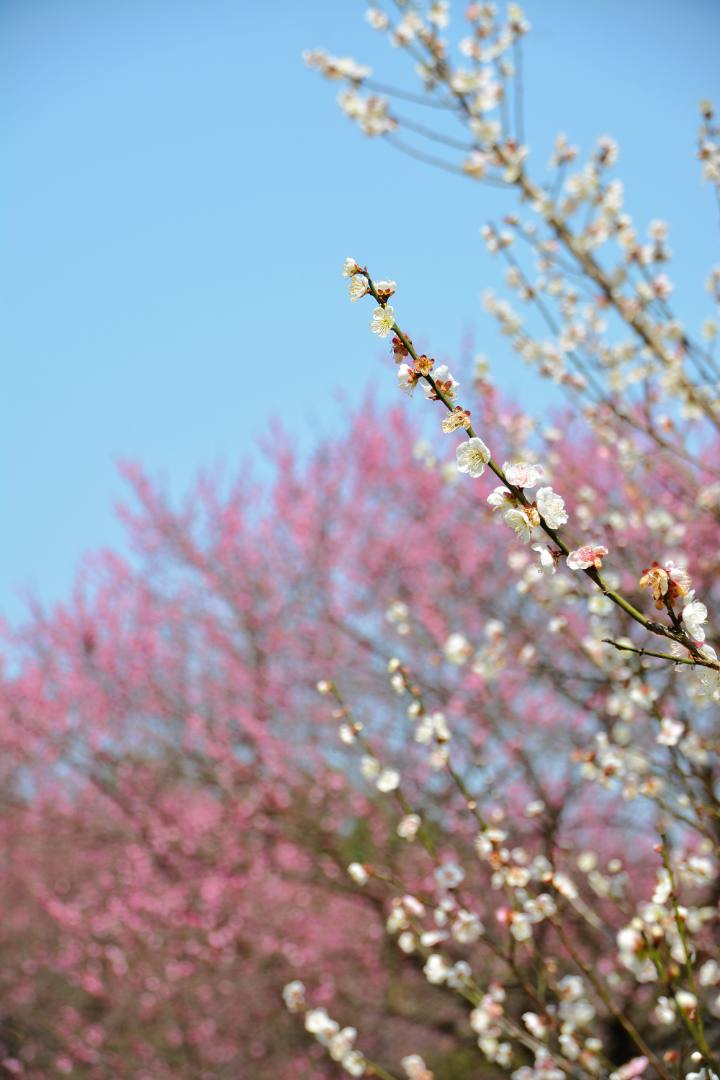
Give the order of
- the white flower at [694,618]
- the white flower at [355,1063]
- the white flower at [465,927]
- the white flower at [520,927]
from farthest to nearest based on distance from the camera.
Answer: the white flower at [355,1063]
the white flower at [465,927]
the white flower at [520,927]
the white flower at [694,618]

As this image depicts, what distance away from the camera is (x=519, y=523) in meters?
1.33

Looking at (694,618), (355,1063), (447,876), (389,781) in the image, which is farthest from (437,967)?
(694,618)

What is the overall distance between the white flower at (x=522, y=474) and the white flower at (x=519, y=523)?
48mm

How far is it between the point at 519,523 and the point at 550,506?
58mm

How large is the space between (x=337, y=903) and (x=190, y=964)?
4.77 ft

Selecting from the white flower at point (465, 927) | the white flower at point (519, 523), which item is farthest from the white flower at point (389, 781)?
the white flower at point (519, 523)

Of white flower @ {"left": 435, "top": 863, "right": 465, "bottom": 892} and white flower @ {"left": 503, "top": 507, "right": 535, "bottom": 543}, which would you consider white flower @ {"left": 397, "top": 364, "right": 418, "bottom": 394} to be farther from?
white flower @ {"left": 435, "top": 863, "right": 465, "bottom": 892}

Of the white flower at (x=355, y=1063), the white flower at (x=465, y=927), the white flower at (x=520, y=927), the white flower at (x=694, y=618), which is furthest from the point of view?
the white flower at (x=355, y=1063)

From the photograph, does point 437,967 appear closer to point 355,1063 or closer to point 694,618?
point 355,1063

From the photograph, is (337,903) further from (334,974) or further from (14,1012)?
(14,1012)

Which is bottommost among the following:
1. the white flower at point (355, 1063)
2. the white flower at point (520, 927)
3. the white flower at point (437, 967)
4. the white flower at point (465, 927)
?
the white flower at point (355, 1063)

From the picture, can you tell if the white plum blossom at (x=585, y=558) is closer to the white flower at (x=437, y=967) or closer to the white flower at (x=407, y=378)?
the white flower at (x=407, y=378)

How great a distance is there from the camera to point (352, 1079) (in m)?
6.93

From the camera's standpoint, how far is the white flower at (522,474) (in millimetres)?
1327
